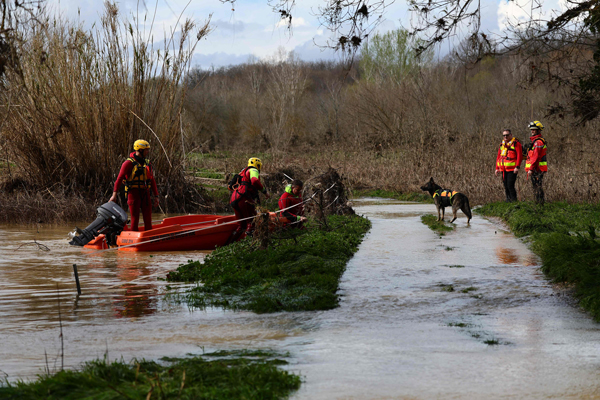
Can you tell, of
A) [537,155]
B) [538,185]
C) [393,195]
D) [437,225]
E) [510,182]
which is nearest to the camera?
[437,225]

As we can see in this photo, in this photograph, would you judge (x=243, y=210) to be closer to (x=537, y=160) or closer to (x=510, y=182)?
(x=537, y=160)

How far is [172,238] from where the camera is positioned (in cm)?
1299

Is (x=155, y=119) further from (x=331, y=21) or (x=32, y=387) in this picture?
(x=32, y=387)

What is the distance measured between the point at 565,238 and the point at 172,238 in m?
7.23

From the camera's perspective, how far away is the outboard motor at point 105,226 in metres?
13.0

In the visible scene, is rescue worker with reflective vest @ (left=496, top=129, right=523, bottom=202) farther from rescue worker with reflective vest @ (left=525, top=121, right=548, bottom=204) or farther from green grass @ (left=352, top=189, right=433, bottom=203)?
green grass @ (left=352, top=189, right=433, bottom=203)

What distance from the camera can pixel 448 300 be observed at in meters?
7.60

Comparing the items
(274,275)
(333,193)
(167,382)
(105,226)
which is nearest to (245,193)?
(105,226)

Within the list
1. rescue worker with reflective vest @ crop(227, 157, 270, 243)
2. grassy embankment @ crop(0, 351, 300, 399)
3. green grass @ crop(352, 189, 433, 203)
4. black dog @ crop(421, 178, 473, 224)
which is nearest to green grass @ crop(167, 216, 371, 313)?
rescue worker with reflective vest @ crop(227, 157, 270, 243)

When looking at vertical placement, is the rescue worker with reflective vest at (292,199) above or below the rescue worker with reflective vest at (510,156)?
below

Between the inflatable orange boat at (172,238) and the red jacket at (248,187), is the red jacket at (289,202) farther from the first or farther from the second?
the inflatable orange boat at (172,238)

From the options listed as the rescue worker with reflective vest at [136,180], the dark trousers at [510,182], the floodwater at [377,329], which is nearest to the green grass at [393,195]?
the dark trousers at [510,182]

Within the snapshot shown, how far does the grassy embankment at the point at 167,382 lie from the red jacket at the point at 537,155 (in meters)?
13.5

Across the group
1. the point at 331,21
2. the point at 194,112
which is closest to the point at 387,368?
the point at 331,21
